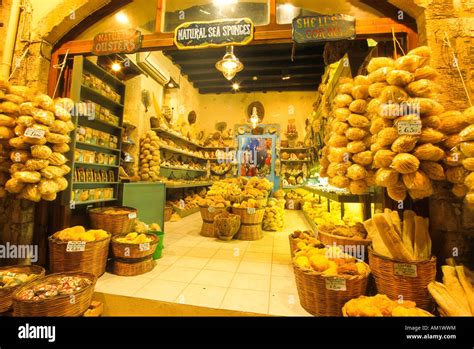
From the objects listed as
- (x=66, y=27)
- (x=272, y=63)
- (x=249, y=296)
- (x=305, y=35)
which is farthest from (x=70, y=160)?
(x=272, y=63)

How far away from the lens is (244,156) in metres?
9.65

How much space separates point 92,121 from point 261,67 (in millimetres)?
5928

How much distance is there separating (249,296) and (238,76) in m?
8.14

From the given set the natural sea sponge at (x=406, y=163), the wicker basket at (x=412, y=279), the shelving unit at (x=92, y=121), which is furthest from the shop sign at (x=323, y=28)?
the shelving unit at (x=92, y=121)

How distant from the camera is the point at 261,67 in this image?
305 inches

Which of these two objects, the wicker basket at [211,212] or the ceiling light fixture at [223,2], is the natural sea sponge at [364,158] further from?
the wicker basket at [211,212]

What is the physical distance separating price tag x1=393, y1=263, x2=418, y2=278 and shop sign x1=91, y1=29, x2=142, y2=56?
354 centimetres

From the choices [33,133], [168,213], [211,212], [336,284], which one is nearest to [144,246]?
[33,133]

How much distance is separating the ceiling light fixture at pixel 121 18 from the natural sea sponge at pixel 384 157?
12.0 ft

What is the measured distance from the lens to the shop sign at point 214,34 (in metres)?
2.61

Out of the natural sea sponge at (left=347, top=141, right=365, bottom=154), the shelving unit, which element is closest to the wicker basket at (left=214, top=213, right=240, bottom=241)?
the shelving unit

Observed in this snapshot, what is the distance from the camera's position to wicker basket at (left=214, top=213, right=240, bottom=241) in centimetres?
410

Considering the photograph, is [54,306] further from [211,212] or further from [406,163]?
[211,212]

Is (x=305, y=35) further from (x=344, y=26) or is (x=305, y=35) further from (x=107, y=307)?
(x=107, y=307)
